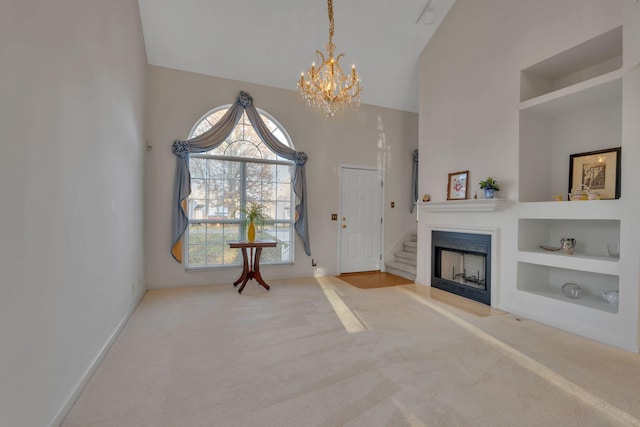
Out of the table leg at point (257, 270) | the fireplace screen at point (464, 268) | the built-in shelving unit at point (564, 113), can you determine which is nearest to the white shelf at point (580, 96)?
the built-in shelving unit at point (564, 113)

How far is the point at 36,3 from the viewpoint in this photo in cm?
149

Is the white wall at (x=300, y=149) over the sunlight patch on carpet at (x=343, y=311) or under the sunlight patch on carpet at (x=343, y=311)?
over

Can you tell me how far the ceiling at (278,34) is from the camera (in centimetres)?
420

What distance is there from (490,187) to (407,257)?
2.44 metres

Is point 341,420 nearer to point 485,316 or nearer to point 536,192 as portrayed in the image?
point 485,316

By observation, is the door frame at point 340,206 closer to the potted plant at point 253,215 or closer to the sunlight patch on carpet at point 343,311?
the sunlight patch on carpet at point 343,311

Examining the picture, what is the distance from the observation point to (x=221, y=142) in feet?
15.6

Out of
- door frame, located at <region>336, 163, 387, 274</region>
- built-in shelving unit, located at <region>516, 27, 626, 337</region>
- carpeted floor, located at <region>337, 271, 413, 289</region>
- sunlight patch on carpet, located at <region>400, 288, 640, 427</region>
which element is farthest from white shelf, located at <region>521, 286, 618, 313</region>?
door frame, located at <region>336, 163, 387, 274</region>

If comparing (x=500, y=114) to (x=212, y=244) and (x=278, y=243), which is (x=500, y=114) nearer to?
(x=278, y=243)

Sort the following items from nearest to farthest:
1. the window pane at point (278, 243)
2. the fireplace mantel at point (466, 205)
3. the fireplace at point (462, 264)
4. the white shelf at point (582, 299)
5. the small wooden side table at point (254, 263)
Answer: the white shelf at point (582, 299)
the fireplace mantel at point (466, 205)
the fireplace at point (462, 264)
the small wooden side table at point (254, 263)
the window pane at point (278, 243)

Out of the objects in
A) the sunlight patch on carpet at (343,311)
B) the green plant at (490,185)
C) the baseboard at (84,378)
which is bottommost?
the sunlight patch on carpet at (343,311)

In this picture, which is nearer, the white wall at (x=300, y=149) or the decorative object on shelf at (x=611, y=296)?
the decorative object on shelf at (x=611, y=296)

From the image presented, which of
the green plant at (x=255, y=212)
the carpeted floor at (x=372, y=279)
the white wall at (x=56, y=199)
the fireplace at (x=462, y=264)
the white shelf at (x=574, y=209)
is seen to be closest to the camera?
the white wall at (x=56, y=199)

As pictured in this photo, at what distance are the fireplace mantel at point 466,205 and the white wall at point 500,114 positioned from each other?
0.11 m
